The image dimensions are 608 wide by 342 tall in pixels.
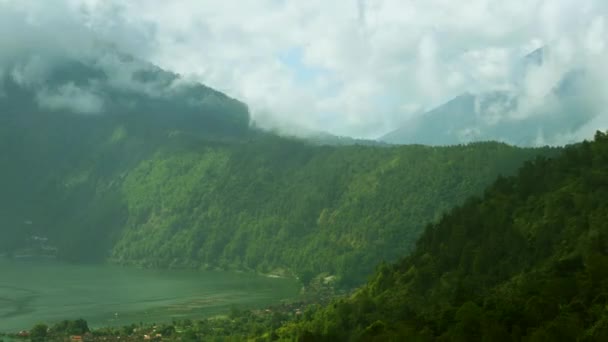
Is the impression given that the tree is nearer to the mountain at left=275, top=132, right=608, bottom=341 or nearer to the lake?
the lake

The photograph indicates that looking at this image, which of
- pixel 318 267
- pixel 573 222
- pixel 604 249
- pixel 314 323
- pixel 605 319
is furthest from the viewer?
pixel 318 267

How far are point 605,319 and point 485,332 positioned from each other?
5496 mm

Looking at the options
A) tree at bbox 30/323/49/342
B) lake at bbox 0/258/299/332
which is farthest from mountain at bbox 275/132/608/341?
lake at bbox 0/258/299/332

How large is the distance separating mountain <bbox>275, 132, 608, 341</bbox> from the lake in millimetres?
50645

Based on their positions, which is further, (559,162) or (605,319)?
(559,162)

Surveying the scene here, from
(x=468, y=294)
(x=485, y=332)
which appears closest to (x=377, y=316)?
(x=468, y=294)

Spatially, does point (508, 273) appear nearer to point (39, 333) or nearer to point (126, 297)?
point (39, 333)

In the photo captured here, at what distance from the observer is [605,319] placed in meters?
36.2

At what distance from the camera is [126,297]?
6058 inches

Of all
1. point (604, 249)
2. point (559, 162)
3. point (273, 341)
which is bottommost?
point (273, 341)

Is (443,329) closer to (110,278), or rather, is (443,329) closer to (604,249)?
(604,249)

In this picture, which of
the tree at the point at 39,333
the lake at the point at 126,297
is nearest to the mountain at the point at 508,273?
the tree at the point at 39,333

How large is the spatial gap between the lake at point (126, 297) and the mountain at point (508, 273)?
166ft

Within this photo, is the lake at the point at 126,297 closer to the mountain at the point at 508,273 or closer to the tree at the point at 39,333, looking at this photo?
the tree at the point at 39,333
